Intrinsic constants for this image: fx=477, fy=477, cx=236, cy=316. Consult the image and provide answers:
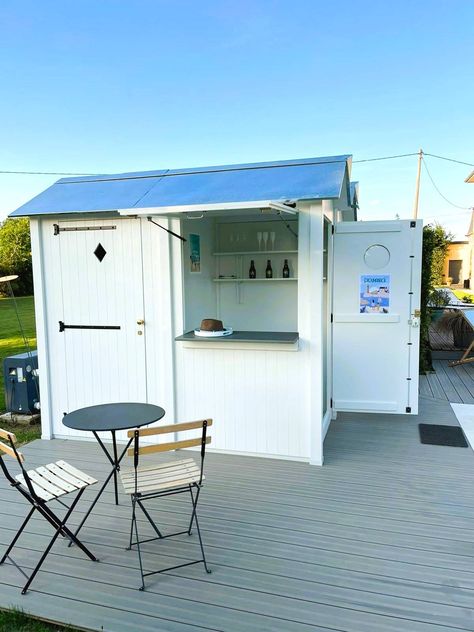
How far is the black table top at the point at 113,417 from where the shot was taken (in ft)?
9.15

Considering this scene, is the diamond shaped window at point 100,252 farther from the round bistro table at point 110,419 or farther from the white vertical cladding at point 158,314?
the round bistro table at point 110,419

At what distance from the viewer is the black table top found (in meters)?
2.79

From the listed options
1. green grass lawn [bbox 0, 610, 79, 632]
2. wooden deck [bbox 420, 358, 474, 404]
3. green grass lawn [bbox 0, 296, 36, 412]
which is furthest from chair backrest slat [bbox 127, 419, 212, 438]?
wooden deck [bbox 420, 358, 474, 404]

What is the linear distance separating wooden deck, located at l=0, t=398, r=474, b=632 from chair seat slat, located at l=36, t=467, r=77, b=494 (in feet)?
1.48

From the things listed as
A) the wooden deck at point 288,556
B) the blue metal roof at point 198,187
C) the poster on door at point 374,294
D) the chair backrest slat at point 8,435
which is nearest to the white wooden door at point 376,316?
the poster on door at point 374,294

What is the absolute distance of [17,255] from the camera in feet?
68.5

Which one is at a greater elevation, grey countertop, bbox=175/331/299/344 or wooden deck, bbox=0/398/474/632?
grey countertop, bbox=175/331/299/344

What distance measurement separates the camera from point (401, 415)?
544 centimetres

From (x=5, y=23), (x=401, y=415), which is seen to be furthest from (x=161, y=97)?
(x=401, y=415)

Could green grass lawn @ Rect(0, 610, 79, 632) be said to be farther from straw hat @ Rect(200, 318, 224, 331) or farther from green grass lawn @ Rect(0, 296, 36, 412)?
green grass lawn @ Rect(0, 296, 36, 412)

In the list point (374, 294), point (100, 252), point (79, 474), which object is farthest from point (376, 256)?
point (79, 474)

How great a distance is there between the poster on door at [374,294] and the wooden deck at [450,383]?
1691 millimetres

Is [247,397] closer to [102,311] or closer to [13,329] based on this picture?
[102,311]

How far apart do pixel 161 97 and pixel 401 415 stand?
44.2ft
